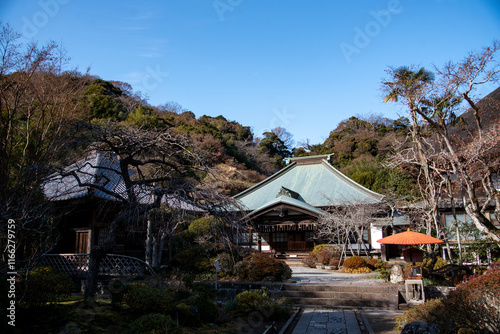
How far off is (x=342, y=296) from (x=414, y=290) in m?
2.15

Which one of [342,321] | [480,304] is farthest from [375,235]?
[480,304]

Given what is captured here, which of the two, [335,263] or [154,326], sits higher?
[154,326]

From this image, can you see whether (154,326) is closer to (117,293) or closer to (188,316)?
(188,316)

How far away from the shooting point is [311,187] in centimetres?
2902

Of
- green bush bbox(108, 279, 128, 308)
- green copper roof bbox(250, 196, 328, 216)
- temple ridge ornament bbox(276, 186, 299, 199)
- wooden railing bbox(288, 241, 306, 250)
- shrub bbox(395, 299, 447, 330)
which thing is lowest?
shrub bbox(395, 299, 447, 330)

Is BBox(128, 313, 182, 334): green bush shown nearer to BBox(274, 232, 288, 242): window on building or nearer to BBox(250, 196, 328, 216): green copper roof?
BBox(250, 196, 328, 216): green copper roof

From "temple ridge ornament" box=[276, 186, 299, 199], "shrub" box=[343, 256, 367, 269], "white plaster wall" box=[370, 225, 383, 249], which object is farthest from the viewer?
"temple ridge ornament" box=[276, 186, 299, 199]

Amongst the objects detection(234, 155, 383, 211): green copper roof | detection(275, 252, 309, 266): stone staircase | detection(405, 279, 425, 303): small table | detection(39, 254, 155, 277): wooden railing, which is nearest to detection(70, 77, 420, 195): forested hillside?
detection(234, 155, 383, 211): green copper roof

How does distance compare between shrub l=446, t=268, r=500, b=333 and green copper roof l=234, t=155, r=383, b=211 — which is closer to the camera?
shrub l=446, t=268, r=500, b=333

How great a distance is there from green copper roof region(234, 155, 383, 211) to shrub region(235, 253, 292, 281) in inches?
444

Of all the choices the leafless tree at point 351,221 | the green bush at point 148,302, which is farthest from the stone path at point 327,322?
the leafless tree at point 351,221

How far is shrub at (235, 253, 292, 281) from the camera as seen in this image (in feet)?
44.4

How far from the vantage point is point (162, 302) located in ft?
24.0

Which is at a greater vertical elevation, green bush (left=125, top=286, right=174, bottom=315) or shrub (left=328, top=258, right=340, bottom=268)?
green bush (left=125, top=286, right=174, bottom=315)
